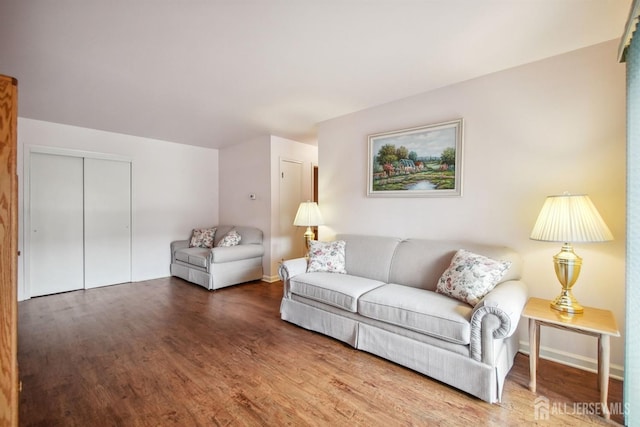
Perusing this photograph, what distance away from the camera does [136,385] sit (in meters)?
1.92

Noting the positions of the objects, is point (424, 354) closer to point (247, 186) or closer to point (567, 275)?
point (567, 275)

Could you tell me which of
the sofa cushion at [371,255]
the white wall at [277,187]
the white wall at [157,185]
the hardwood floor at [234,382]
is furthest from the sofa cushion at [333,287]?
the white wall at [157,185]

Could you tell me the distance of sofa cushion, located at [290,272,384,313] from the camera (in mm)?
2426

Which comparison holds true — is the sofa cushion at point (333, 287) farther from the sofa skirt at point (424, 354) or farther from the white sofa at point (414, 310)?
the sofa skirt at point (424, 354)

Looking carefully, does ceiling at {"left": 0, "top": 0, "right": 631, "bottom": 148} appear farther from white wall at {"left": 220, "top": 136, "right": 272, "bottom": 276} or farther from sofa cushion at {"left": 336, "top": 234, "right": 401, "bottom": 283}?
sofa cushion at {"left": 336, "top": 234, "right": 401, "bottom": 283}

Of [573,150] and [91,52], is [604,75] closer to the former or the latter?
[573,150]

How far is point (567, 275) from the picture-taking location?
1.90 meters

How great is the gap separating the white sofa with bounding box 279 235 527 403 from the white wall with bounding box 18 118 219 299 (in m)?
2.92

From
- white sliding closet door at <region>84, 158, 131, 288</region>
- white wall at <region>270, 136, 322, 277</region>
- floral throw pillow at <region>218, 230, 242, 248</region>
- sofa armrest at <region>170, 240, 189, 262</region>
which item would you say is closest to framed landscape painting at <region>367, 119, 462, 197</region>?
white wall at <region>270, 136, 322, 277</region>

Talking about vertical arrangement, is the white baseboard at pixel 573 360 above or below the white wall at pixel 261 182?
below

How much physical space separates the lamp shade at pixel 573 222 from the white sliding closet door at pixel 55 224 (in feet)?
17.5

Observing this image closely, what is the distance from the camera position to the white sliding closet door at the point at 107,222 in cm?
412

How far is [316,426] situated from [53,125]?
186 inches

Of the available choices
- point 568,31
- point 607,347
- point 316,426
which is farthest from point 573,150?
point 316,426
